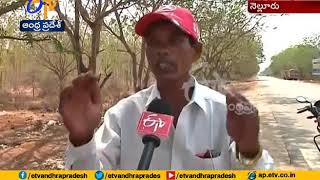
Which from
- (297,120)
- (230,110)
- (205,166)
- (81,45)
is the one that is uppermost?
(81,45)

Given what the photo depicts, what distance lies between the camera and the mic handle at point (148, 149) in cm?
84

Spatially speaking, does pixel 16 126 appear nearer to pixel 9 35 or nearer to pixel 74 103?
pixel 9 35

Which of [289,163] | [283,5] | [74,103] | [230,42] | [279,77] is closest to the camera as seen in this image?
[74,103]

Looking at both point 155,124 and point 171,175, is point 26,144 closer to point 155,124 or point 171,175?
point 171,175

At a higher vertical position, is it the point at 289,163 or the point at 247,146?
the point at 247,146

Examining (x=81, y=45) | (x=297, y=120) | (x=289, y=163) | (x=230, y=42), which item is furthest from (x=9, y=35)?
(x=297, y=120)

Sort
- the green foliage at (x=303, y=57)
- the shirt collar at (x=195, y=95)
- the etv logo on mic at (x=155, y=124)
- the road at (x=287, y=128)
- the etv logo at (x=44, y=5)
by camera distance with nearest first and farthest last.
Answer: the etv logo on mic at (x=155, y=124) → the shirt collar at (x=195, y=95) → the etv logo at (x=44, y=5) → the green foliage at (x=303, y=57) → the road at (x=287, y=128)

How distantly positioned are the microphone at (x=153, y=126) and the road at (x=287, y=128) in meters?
1.25

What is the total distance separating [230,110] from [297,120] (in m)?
5.44

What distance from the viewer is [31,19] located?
1527 mm

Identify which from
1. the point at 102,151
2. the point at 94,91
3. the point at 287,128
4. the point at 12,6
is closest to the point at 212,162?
the point at 102,151

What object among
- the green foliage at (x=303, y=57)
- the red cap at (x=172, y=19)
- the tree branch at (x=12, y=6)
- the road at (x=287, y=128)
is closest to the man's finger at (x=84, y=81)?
the red cap at (x=172, y=19)

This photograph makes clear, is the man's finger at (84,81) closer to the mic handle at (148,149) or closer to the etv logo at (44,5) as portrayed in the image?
the mic handle at (148,149)

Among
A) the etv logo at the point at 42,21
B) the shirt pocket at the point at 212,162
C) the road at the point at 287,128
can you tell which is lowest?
the road at the point at 287,128
